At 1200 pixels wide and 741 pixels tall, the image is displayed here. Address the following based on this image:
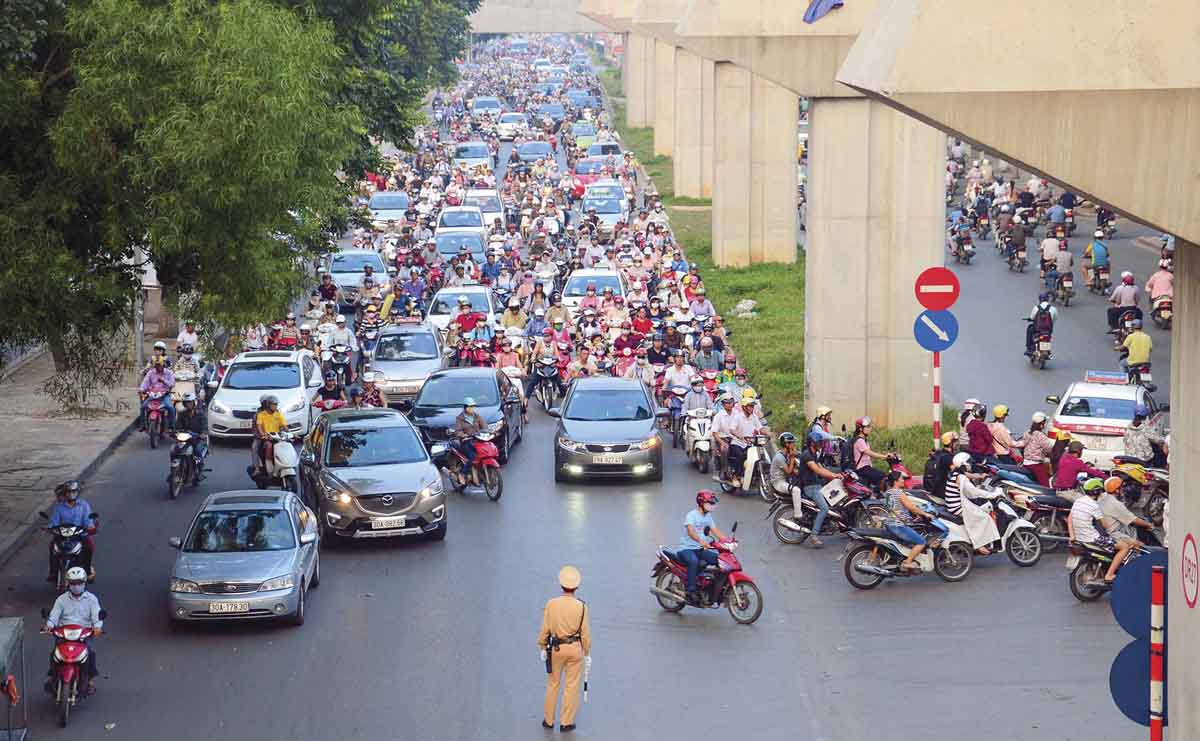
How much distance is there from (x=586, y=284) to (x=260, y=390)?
12.8 m

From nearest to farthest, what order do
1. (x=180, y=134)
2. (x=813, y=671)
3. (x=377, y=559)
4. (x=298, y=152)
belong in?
1. (x=813, y=671)
2. (x=180, y=134)
3. (x=298, y=152)
4. (x=377, y=559)

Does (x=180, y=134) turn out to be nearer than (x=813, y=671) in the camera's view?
No

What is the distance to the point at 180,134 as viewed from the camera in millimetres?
17578

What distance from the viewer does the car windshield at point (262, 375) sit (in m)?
30.7

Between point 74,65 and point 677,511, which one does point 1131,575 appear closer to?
point 74,65

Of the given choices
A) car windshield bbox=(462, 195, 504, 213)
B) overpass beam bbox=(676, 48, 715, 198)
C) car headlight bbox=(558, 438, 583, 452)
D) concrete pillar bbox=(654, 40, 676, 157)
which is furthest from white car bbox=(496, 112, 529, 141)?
car headlight bbox=(558, 438, 583, 452)

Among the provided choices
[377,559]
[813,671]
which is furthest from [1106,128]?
[377,559]

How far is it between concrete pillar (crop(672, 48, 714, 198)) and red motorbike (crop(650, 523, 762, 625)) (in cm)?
4549

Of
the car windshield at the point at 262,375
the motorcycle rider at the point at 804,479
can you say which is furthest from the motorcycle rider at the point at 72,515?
the car windshield at the point at 262,375

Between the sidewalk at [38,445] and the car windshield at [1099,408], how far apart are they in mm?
14383

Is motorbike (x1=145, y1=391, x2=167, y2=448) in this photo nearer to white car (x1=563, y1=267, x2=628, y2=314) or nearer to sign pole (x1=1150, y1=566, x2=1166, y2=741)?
white car (x1=563, y1=267, x2=628, y2=314)

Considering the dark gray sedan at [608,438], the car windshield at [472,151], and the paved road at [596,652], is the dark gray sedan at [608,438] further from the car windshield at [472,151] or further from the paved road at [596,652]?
the car windshield at [472,151]

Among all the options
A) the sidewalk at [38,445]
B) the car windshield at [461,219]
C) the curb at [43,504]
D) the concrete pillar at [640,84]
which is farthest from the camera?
the concrete pillar at [640,84]

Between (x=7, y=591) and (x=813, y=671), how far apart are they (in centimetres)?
965
